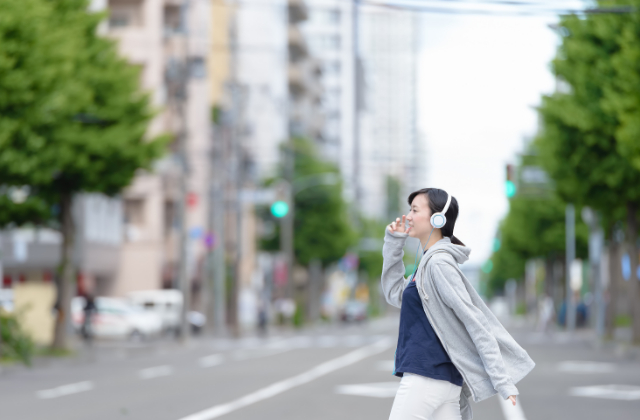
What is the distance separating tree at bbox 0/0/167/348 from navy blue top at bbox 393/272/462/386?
55.7ft

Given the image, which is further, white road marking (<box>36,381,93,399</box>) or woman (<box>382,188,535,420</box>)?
white road marking (<box>36,381,93,399</box>)

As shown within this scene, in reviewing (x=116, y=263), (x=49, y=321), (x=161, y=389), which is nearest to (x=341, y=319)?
(x=116, y=263)

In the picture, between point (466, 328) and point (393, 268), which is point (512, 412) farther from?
point (466, 328)

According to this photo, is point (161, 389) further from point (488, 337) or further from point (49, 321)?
point (49, 321)

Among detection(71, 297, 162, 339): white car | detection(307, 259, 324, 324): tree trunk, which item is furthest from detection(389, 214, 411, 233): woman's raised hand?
detection(307, 259, 324, 324): tree trunk

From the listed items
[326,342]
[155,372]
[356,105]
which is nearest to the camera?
[155,372]

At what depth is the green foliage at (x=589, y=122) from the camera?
2820 cm

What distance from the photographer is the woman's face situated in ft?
18.3

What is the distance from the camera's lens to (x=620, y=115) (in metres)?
23.9

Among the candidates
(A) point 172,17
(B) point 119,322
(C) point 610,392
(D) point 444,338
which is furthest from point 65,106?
(A) point 172,17

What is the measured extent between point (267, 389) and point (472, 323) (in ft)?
42.0

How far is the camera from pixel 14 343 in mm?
24719

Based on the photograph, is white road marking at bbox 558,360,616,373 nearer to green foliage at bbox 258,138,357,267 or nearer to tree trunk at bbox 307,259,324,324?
green foliage at bbox 258,138,357,267

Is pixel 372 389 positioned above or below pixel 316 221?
below
